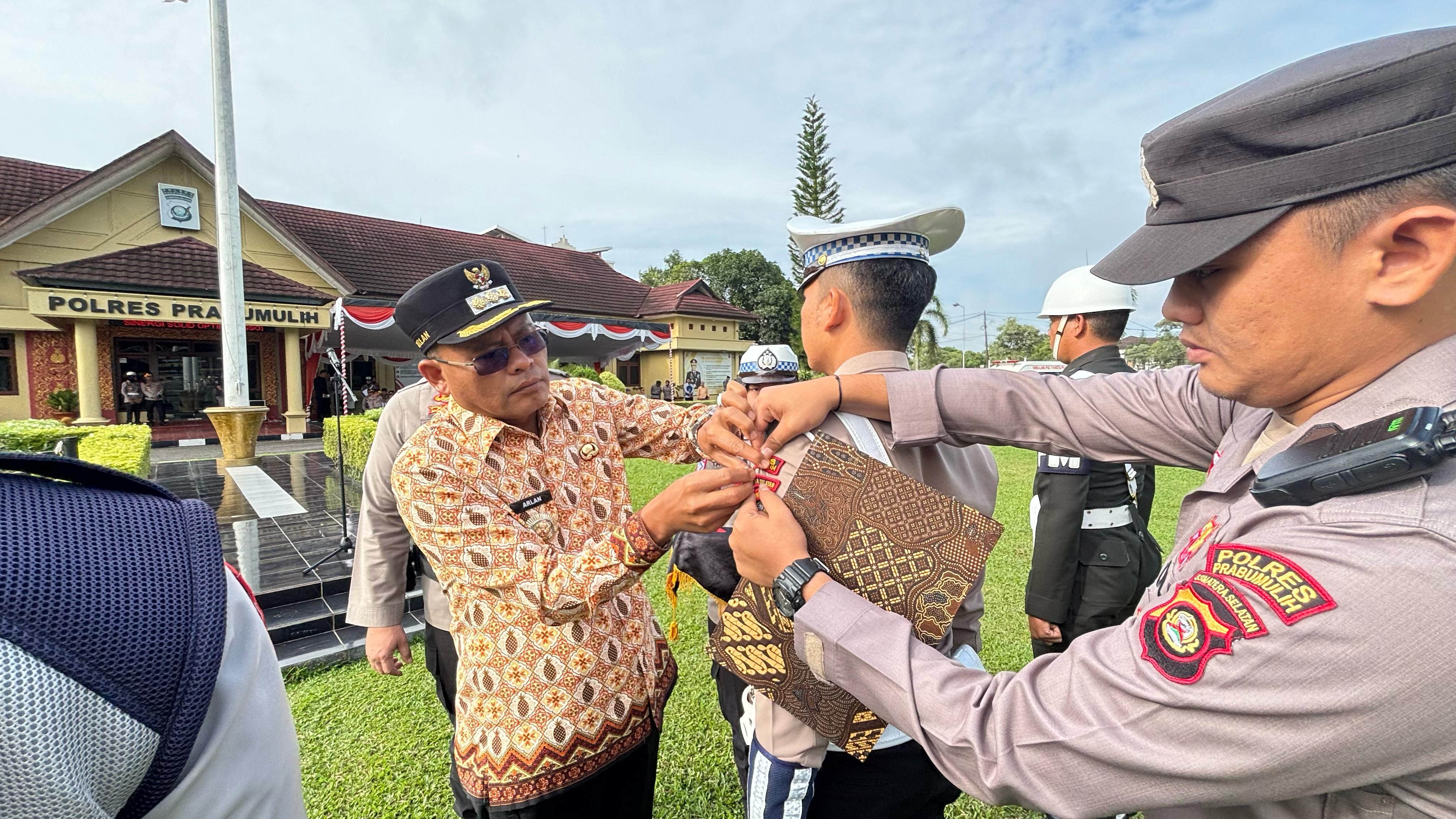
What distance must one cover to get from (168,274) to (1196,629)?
17972 mm

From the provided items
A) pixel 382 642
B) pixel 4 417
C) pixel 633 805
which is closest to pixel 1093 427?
pixel 633 805

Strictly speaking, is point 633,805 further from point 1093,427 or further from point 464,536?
point 1093,427

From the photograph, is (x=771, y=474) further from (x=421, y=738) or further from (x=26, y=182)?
(x=26, y=182)

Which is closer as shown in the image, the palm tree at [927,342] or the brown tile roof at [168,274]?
the brown tile roof at [168,274]

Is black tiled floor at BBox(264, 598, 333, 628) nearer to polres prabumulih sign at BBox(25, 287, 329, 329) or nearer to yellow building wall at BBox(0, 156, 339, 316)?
polres prabumulih sign at BBox(25, 287, 329, 329)

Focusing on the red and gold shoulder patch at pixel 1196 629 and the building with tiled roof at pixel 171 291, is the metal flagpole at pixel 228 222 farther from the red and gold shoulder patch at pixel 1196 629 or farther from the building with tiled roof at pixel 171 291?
the red and gold shoulder patch at pixel 1196 629

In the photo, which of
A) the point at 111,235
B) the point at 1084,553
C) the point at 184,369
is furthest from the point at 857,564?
the point at 184,369

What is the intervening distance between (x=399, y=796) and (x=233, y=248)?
961 centimetres

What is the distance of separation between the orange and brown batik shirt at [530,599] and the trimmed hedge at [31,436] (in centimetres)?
711

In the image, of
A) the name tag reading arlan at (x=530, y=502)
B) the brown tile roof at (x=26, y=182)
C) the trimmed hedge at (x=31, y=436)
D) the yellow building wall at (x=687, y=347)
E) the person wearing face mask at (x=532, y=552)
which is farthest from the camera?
the yellow building wall at (x=687, y=347)

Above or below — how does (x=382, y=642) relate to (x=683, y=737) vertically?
above

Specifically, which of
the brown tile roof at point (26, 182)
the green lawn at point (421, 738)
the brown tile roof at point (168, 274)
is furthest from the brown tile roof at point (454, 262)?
the green lawn at point (421, 738)

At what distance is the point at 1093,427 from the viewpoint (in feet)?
5.04

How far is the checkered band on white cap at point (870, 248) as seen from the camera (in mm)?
1681
